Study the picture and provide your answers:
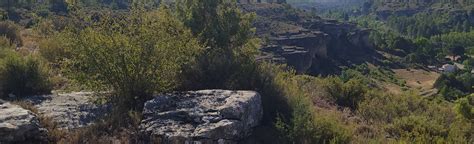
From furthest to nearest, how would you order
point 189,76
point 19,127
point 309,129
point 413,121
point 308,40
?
point 308,40 → point 189,76 → point 413,121 → point 309,129 → point 19,127

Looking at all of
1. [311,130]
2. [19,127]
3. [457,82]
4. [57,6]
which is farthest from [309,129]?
[457,82]

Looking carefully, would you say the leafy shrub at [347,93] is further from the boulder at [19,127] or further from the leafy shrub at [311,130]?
the boulder at [19,127]

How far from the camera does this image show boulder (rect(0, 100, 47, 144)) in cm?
677

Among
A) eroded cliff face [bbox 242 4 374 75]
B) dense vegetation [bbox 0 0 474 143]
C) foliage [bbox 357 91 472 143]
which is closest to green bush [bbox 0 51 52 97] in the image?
dense vegetation [bbox 0 0 474 143]

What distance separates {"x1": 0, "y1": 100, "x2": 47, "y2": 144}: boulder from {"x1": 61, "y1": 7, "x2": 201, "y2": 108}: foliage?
4.63 feet

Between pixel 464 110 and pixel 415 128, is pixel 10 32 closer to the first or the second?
pixel 415 128

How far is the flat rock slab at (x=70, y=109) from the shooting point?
7891mm

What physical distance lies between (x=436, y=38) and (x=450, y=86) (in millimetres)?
55681

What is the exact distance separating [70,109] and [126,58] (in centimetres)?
140

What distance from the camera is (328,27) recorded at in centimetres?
10012

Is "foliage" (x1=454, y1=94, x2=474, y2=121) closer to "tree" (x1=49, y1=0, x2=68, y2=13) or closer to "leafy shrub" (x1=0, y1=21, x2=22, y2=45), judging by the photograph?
"leafy shrub" (x1=0, y1=21, x2=22, y2=45)

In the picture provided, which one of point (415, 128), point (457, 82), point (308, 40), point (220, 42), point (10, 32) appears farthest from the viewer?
point (308, 40)

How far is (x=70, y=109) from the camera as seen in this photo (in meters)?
8.38

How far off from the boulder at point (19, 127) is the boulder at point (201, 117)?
163cm
